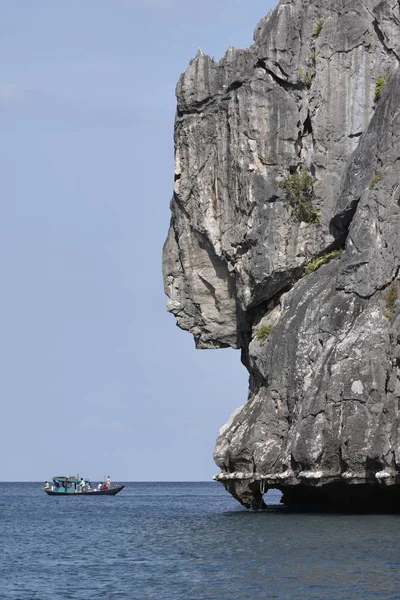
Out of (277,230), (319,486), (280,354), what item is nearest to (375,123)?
(277,230)

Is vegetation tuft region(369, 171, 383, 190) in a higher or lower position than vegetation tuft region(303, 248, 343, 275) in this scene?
higher

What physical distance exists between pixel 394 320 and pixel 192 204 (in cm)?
1643

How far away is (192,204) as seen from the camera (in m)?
59.2

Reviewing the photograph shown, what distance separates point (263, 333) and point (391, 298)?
8924 millimetres

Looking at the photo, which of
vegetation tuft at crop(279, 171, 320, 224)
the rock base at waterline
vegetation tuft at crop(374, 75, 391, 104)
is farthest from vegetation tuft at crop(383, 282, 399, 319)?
vegetation tuft at crop(374, 75, 391, 104)

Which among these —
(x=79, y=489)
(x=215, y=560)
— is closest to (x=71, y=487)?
(x=79, y=489)

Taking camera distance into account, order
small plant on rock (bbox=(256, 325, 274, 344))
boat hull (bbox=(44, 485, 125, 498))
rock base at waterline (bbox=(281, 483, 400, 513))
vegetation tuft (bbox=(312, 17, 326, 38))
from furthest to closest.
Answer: boat hull (bbox=(44, 485, 125, 498)), vegetation tuft (bbox=(312, 17, 326, 38)), small plant on rock (bbox=(256, 325, 274, 344)), rock base at waterline (bbox=(281, 483, 400, 513))

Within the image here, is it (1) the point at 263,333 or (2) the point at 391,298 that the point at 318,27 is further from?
(2) the point at 391,298

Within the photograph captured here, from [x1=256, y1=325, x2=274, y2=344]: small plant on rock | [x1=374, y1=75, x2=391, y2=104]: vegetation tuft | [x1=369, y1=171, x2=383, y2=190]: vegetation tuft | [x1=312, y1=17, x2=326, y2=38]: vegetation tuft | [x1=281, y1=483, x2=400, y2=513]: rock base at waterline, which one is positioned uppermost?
[x1=312, y1=17, x2=326, y2=38]: vegetation tuft

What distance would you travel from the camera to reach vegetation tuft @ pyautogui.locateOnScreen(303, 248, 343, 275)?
53.0m

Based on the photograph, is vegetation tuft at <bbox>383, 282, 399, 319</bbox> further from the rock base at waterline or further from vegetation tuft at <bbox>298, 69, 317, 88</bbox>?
vegetation tuft at <bbox>298, 69, 317, 88</bbox>

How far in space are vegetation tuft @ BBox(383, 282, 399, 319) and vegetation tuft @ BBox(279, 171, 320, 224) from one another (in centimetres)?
824

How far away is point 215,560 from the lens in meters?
36.7

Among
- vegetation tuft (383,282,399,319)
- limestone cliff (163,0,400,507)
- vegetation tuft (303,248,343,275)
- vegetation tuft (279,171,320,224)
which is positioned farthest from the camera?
vegetation tuft (279,171,320,224)
